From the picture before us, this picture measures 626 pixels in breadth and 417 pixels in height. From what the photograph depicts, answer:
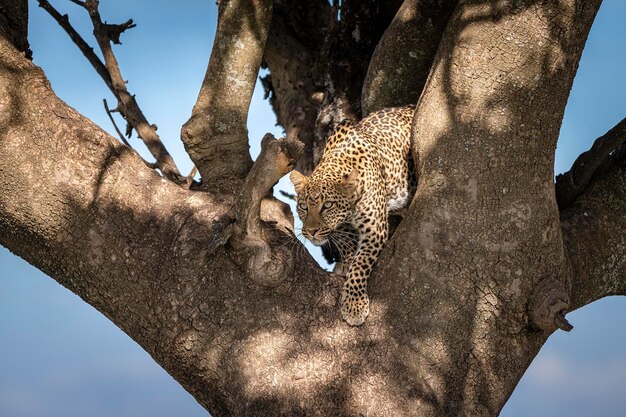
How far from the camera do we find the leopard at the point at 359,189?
5980 mm

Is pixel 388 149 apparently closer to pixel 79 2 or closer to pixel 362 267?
pixel 362 267

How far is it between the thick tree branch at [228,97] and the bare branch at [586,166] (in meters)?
2.59

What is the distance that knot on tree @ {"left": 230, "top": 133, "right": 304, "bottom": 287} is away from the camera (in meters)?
5.00

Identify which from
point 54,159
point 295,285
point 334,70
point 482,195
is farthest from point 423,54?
point 54,159

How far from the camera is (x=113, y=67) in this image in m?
8.36

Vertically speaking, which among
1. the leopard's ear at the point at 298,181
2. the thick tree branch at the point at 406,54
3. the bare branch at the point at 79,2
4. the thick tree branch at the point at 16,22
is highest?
the bare branch at the point at 79,2

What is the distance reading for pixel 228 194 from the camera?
20.3ft

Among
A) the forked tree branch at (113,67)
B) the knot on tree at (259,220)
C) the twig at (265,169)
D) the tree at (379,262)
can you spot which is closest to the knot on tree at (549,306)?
the tree at (379,262)

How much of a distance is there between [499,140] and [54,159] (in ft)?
9.78

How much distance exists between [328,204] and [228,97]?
119 centimetres

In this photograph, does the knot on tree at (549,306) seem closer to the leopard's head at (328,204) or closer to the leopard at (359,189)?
the leopard at (359,189)

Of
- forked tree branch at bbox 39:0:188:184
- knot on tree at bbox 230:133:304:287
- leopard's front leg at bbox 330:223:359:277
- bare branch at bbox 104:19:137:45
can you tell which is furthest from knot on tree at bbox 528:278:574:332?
bare branch at bbox 104:19:137:45

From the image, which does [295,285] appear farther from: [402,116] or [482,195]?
[402,116]

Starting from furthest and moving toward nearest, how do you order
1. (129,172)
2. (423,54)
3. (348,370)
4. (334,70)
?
(334,70)
(423,54)
(129,172)
(348,370)
